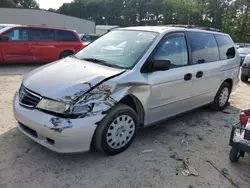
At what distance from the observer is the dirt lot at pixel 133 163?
8.36 feet

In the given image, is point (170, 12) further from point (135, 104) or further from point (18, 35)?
point (135, 104)

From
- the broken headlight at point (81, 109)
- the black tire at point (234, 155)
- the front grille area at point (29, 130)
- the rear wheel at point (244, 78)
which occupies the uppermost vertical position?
the broken headlight at point (81, 109)

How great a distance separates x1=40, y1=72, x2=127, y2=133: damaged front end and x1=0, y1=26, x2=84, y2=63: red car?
7091 mm

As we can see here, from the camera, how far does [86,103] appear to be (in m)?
2.57

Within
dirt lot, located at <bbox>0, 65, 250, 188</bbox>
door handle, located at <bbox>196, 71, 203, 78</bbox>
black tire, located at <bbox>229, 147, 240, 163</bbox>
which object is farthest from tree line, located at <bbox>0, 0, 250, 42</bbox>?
black tire, located at <bbox>229, 147, 240, 163</bbox>

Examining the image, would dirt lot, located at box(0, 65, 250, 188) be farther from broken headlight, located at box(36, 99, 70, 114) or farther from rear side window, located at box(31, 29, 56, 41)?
rear side window, located at box(31, 29, 56, 41)

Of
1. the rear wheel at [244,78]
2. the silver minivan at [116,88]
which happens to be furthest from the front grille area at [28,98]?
the rear wheel at [244,78]

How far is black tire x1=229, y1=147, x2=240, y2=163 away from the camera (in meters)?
3.01

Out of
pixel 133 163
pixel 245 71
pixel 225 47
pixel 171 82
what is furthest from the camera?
pixel 245 71

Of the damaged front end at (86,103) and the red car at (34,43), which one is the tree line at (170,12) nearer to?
the red car at (34,43)

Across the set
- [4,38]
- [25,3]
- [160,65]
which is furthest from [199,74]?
[25,3]

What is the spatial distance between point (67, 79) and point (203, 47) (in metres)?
2.62

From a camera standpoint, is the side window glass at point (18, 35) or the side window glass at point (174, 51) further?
the side window glass at point (18, 35)

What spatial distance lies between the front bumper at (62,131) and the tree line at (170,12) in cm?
3851
